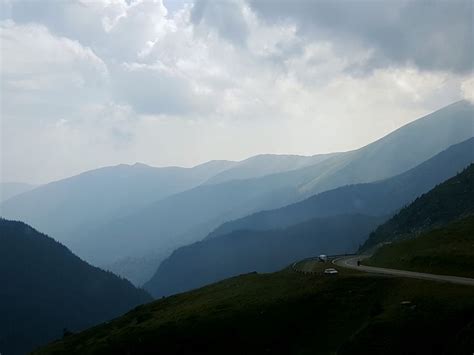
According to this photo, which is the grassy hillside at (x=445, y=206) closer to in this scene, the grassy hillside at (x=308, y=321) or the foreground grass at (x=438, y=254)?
the foreground grass at (x=438, y=254)

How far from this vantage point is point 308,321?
175 ft

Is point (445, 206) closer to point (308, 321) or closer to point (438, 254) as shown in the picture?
point (438, 254)

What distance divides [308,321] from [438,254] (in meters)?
23.0

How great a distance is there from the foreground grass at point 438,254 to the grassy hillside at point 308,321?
9.91 m

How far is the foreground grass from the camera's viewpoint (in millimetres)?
60959

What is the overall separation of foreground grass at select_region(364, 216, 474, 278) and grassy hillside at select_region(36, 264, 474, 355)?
9.91 metres

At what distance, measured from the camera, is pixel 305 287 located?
60.8 metres

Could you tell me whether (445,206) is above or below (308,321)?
above

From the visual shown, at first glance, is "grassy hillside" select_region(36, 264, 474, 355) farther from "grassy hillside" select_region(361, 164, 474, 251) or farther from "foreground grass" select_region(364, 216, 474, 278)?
"grassy hillside" select_region(361, 164, 474, 251)

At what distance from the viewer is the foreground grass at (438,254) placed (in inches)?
2400

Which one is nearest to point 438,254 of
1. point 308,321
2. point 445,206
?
point 308,321

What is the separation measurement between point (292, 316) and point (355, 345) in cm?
1347

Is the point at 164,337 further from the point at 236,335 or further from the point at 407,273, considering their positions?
the point at 407,273

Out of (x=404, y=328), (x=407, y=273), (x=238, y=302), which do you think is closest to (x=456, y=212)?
(x=407, y=273)
